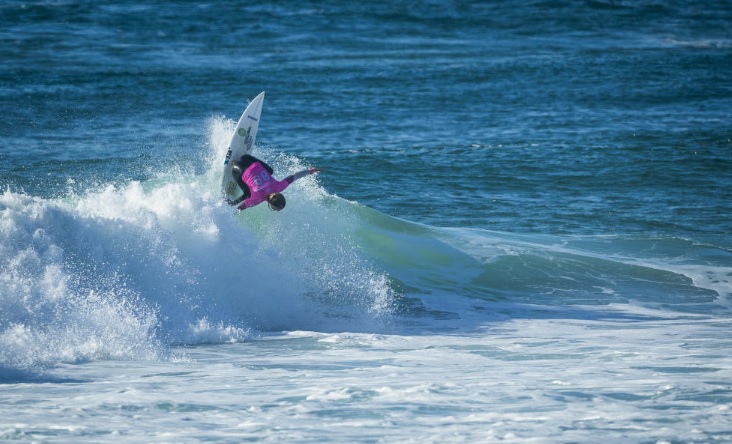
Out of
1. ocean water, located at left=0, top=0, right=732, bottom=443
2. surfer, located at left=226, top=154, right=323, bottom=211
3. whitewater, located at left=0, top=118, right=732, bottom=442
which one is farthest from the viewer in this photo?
surfer, located at left=226, top=154, right=323, bottom=211

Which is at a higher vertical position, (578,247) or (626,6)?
(626,6)

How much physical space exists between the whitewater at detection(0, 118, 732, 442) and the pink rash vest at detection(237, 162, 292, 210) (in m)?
0.46

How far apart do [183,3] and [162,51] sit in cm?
888

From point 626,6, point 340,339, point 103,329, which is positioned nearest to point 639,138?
point 340,339

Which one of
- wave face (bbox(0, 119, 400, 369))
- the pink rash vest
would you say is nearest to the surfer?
the pink rash vest

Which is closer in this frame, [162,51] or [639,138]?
[639,138]

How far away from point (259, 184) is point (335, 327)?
2.42 metres

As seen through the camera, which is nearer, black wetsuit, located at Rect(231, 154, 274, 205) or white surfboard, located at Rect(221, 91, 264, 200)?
black wetsuit, located at Rect(231, 154, 274, 205)

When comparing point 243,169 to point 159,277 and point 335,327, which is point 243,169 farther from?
point 335,327

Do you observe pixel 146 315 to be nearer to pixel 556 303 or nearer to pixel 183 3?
pixel 556 303

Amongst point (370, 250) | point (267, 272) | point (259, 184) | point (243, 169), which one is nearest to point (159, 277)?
point (267, 272)

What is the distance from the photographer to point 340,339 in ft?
36.9

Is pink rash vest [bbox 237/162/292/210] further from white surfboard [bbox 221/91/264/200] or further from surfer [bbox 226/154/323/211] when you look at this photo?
white surfboard [bbox 221/91/264/200]

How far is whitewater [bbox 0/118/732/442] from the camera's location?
8.23 metres
